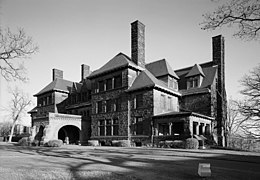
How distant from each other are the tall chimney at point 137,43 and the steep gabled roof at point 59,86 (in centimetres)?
1836

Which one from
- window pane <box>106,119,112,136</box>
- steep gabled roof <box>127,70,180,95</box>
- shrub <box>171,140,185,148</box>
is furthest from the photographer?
window pane <box>106,119,112,136</box>

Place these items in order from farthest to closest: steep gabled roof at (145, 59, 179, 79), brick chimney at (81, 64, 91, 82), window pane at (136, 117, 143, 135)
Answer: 1. brick chimney at (81, 64, 91, 82)
2. steep gabled roof at (145, 59, 179, 79)
3. window pane at (136, 117, 143, 135)

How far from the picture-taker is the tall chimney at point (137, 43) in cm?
3503

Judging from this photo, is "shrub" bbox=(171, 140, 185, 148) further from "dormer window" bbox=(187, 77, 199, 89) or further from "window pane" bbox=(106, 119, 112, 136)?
"dormer window" bbox=(187, 77, 199, 89)

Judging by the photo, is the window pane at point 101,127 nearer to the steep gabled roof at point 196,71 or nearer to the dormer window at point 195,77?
the dormer window at point 195,77

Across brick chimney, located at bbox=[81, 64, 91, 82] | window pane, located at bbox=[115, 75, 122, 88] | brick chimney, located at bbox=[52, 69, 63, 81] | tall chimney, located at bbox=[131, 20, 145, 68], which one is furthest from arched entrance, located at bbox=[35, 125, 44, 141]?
tall chimney, located at bbox=[131, 20, 145, 68]

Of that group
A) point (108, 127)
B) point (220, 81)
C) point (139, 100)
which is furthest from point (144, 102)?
point (220, 81)

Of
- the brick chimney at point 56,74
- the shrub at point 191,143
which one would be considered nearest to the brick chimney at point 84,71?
the brick chimney at point 56,74

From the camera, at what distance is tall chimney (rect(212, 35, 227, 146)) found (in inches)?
1375

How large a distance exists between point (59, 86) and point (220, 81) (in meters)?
29.4

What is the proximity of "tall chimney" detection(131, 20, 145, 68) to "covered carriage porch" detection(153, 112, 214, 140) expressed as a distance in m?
9.37

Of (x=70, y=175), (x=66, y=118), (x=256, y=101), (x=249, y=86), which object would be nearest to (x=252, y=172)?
(x=70, y=175)

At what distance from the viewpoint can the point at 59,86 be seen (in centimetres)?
4709

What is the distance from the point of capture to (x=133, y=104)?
109ft
